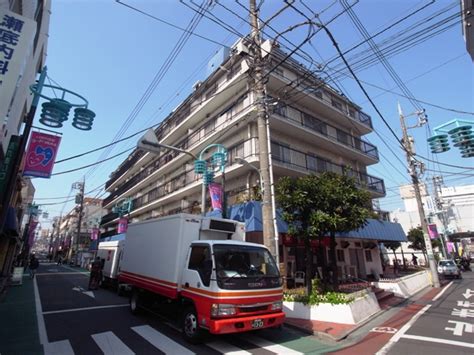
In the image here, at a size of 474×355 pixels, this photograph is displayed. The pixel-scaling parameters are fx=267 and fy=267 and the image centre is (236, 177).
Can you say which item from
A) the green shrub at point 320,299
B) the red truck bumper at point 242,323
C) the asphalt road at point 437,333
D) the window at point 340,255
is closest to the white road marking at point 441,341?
the asphalt road at point 437,333

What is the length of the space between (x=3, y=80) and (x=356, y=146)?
24305mm

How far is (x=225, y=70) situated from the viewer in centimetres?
1983

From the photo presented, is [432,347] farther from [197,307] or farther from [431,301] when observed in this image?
[431,301]

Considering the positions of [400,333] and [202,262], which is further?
[400,333]

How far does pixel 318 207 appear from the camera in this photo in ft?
33.8

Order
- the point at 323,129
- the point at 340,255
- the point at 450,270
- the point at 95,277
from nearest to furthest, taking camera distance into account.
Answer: the point at 95,277 < the point at 340,255 < the point at 323,129 < the point at 450,270

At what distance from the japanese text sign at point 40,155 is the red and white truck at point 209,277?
5634mm

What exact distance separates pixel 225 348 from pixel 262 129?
724 cm

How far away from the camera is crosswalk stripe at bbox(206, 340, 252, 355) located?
5.97 m

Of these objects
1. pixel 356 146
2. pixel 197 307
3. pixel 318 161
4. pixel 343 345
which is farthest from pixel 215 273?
pixel 356 146

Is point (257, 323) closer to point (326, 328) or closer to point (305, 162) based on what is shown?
point (326, 328)

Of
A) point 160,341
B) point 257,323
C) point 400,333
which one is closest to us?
point 257,323

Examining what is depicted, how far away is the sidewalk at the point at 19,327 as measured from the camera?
234 inches

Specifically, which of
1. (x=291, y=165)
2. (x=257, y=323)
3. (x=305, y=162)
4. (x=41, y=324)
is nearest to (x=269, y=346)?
(x=257, y=323)
